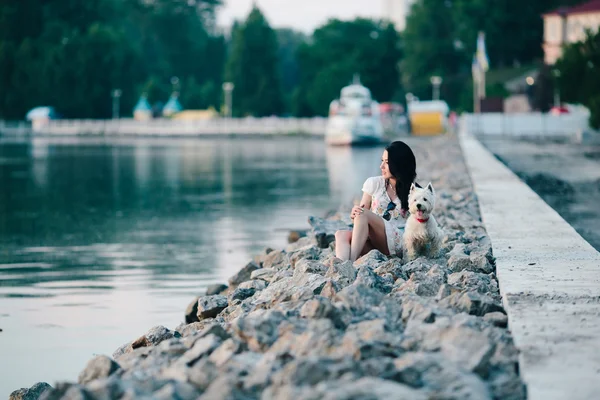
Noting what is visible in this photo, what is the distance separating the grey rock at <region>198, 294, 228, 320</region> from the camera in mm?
10406

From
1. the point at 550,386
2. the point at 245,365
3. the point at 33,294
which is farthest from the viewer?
the point at 33,294

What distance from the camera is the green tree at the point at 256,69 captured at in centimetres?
9844

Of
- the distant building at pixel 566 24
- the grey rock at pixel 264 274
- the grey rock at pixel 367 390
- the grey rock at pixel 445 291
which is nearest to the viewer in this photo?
the grey rock at pixel 367 390

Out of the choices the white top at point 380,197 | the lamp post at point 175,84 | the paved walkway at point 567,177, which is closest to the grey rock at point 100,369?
the white top at point 380,197

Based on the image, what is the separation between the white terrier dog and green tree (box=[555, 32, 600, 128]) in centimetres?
4167

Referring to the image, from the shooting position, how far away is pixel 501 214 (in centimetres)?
1406

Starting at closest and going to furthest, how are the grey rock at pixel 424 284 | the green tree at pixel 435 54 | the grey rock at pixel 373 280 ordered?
the grey rock at pixel 424 284 → the grey rock at pixel 373 280 → the green tree at pixel 435 54

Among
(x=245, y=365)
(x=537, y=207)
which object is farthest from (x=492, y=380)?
(x=537, y=207)

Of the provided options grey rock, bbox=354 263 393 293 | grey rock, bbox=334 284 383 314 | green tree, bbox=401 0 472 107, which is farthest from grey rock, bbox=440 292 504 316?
green tree, bbox=401 0 472 107

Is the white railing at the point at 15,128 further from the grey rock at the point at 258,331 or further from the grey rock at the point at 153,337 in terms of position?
the grey rock at the point at 258,331

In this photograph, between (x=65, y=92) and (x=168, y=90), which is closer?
(x=65, y=92)

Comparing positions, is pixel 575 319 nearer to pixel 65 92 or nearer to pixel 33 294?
pixel 33 294

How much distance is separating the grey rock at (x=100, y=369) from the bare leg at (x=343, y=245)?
370 cm

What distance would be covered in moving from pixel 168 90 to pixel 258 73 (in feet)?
72.2
